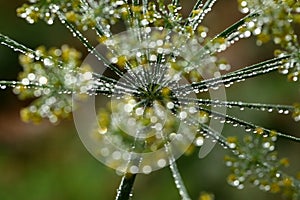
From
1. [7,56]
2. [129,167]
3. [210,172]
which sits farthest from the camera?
[7,56]

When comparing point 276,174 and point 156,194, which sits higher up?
point 276,174

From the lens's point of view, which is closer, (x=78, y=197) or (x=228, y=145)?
(x=228, y=145)

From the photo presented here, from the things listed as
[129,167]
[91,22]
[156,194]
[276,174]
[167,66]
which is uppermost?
[91,22]

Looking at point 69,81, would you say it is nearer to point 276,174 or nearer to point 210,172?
point 276,174

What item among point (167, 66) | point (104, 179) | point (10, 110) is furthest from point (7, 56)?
point (167, 66)

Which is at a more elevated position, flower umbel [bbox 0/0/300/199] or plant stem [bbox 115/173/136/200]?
flower umbel [bbox 0/0/300/199]

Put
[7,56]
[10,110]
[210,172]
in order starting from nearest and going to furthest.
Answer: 1. [210,172]
2. [7,56]
3. [10,110]

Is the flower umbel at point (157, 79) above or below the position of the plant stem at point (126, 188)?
above

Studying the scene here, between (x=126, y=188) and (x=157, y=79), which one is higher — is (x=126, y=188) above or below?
below
